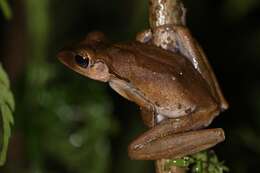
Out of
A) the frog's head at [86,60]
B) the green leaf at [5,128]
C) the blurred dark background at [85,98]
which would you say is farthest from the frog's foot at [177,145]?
the blurred dark background at [85,98]

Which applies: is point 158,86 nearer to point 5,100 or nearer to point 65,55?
point 65,55

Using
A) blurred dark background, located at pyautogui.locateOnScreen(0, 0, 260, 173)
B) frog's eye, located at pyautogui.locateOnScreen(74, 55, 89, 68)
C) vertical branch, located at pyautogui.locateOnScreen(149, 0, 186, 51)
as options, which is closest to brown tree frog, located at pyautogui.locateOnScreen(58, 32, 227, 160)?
frog's eye, located at pyautogui.locateOnScreen(74, 55, 89, 68)

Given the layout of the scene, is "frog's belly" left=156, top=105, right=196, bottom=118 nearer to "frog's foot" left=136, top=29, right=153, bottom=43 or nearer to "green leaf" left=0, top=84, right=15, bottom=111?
"frog's foot" left=136, top=29, right=153, bottom=43

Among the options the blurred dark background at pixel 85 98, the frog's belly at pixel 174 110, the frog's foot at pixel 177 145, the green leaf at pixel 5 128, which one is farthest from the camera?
the blurred dark background at pixel 85 98

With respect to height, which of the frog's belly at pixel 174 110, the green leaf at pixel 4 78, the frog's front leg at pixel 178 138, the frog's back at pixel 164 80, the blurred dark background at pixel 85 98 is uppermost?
the green leaf at pixel 4 78

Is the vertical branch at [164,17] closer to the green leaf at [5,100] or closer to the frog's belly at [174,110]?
the frog's belly at [174,110]

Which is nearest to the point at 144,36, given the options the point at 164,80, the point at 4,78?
the point at 164,80

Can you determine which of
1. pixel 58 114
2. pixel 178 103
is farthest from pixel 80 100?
pixel 178 103
